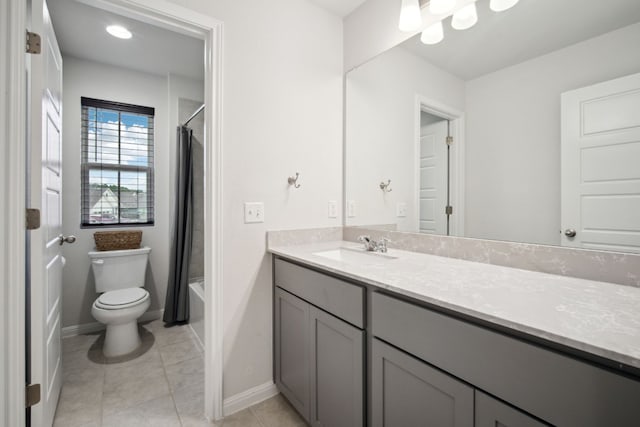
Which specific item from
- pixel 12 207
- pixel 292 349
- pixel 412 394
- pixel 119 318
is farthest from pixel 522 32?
pixel 119 318

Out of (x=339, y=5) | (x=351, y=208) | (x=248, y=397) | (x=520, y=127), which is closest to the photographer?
(x=520, y=127)

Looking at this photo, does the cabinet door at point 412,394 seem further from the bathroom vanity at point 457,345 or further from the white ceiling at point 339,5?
the white ceiling at point 339,5

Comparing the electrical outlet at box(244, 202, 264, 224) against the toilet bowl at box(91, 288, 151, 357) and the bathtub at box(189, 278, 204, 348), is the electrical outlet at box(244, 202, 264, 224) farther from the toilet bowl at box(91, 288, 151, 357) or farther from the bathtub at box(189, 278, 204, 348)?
the toilet bowl at box(91, 288, 151, 357)

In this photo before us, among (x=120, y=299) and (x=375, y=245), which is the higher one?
(x=375, y=245)

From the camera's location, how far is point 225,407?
160 cm

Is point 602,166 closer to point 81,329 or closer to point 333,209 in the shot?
point 333,209

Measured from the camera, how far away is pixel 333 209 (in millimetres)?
2043

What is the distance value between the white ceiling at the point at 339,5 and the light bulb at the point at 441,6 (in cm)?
60

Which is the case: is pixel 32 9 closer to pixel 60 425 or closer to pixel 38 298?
pixel 38 298

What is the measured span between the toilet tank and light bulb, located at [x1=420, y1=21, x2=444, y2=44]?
2732 millimetres

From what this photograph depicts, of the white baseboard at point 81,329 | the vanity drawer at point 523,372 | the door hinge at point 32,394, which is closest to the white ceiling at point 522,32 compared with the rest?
the vanity drawer at point 523,372

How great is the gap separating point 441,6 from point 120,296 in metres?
2.89

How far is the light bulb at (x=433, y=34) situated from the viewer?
1.53 metres

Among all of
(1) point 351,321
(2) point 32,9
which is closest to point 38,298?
(2) point 32,9
